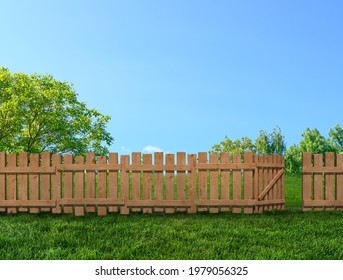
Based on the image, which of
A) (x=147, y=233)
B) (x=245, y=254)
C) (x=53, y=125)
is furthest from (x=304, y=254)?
(x=53, y=125)

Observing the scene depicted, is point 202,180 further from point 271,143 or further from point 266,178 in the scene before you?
point 271,143

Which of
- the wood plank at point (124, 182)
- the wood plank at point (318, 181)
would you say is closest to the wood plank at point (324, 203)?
the wood plank at point (318, 181)

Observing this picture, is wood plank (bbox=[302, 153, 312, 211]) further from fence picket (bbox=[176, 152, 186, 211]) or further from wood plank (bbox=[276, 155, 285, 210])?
fence picket (bbox=[176, 152, 186, 211])

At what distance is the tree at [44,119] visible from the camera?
25.8 meters

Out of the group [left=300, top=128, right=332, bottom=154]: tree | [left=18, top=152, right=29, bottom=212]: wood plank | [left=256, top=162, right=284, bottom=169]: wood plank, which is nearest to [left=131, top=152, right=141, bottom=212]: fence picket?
[left=18, top=152, right=29, bottom=212]: wood plank

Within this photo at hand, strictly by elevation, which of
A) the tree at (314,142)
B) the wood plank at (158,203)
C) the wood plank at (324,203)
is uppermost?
the tree at (314,142)

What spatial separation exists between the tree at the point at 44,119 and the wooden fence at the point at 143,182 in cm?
1527

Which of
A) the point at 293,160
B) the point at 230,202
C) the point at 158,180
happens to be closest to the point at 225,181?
the point at 230,202

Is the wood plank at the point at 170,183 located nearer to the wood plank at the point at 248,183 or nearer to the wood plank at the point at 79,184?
the wood plank at the point at 248,183

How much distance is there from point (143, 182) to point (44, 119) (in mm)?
17613

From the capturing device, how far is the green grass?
6.47 metres

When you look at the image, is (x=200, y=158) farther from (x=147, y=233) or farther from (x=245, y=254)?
(x=245, y=254)

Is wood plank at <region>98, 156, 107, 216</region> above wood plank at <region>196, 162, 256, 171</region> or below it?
below

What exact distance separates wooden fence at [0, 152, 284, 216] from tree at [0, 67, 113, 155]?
50.1 ft
